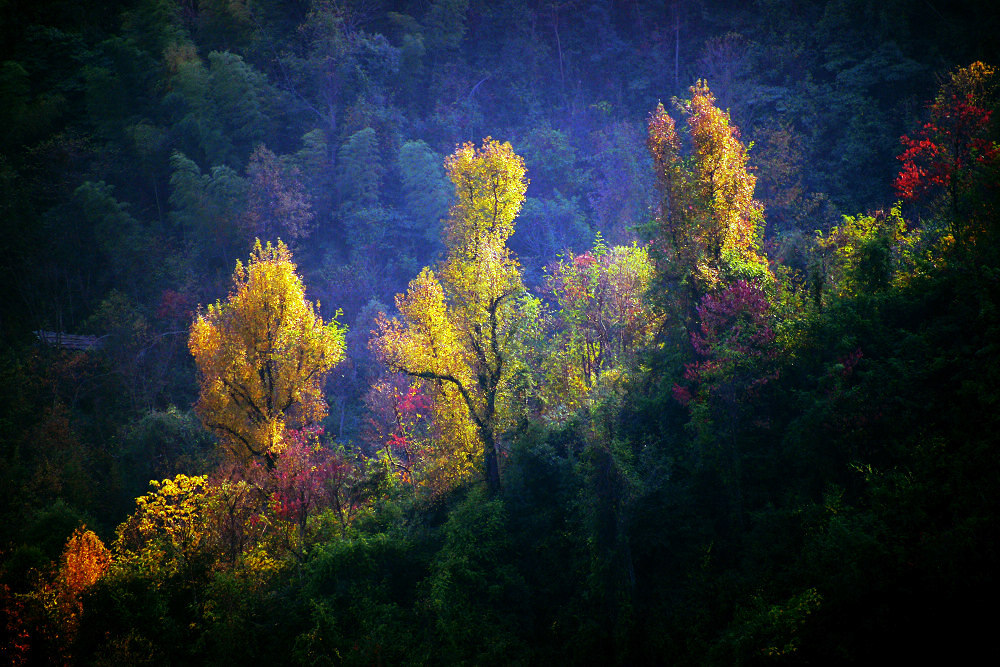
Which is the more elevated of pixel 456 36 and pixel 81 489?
pixel 456 36

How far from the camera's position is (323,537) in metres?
22.7

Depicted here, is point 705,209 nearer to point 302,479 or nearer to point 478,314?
point 478,314

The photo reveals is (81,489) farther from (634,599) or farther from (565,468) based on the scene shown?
(634,599)

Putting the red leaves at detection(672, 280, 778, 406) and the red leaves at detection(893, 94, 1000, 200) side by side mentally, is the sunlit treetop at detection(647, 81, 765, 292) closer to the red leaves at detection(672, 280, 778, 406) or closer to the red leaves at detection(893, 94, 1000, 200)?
the red leaves at detection(672, 280, 778, 406)

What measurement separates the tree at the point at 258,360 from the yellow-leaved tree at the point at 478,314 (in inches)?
257

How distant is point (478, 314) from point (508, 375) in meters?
2.49

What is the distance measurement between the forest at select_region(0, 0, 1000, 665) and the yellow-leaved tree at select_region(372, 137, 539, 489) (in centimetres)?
15

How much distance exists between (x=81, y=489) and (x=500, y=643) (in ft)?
76.6

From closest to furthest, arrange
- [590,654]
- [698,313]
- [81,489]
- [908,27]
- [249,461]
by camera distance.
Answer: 1. [590,654]
2. [698,313]
3. [249,461]
4. [81,489]
5. [908,27]

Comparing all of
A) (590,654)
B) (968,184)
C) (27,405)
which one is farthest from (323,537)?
(968,184)

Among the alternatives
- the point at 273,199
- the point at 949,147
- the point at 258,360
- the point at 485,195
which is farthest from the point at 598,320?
the point at 273,199

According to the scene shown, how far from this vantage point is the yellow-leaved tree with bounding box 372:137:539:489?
896 inches

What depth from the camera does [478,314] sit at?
2283 centimetres

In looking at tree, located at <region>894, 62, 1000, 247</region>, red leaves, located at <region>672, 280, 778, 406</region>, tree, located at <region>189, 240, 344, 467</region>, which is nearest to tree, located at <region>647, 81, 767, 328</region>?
red leaves, located at <region>672, 280, 778, 406</region>
